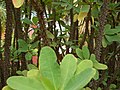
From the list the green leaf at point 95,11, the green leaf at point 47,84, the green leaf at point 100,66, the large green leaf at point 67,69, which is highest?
the green leaf at point 95,11

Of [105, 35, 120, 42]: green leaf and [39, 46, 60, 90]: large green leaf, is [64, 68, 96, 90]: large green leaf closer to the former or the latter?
[39, 46, 60, 90]: large green leaf

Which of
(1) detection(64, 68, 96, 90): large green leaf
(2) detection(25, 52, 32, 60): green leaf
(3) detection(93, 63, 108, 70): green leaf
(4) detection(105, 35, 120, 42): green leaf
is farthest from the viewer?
(2) detection(25, 52, 32, 60): green leaf

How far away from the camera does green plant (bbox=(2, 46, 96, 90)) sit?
50cm

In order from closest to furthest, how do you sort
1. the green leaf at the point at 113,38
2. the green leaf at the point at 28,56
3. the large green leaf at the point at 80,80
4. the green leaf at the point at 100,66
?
the large green leaf at the point at 80,80 < the green leaf at the point at 100,66 < the green leaf at the point at 113,38 < the green leaf at the point at 28,56

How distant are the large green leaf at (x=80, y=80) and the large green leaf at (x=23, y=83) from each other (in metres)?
0.05

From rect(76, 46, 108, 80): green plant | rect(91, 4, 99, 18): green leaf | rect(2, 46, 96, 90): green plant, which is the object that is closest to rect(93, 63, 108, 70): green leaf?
rect(76, 46, 108, 80): green plant

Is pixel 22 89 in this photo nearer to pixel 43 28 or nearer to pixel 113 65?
pixel 43 28

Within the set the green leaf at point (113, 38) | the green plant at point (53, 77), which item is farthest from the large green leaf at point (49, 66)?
the green leaf at point (113, 38)

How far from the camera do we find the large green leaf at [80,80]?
19.4 inches

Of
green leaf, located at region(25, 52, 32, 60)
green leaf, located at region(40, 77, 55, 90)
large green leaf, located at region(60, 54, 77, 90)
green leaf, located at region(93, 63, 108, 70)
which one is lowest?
green leaf, located at region(25, 52, 32, 60)

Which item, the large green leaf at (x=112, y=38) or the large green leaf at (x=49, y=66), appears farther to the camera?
the large green leaf at (x=112, y=38)

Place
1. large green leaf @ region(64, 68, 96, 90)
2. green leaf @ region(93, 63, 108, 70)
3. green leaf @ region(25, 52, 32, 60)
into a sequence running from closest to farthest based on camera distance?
1. large green leaf @ region(64, 68, 96, 90)
2. green leaf @ region(93, 63, 108, 70)
3. green leaf @ region(25, 52, 32, 60)

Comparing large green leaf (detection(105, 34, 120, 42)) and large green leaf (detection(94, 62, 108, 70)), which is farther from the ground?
large green leaf (detection(105, 34, 120, 42))

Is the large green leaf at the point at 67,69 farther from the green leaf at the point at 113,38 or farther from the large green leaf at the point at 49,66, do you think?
the green leaf at the point at 113,38
